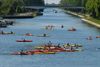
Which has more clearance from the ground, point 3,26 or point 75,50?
point 75,50

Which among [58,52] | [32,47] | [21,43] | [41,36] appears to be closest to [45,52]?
[58,52]

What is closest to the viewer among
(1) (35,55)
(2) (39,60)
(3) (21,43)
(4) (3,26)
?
(2) (39,60)

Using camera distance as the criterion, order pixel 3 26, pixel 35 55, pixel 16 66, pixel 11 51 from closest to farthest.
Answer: pixel 16 66, pixel 35 55, pixel 11 51, pixel 3 26

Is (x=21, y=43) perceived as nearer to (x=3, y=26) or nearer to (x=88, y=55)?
(x=88, y=55)

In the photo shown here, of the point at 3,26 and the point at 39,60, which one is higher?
the point at 39,60

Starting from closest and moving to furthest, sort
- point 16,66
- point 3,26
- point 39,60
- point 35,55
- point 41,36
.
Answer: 1. point 16,66
2. point 39,60
3. point 35,55
4. point 41,36
5. point 3,26

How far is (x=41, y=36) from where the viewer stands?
340 feet

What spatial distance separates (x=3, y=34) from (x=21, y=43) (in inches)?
805

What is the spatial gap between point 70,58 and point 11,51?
Result: 10690 millimetres

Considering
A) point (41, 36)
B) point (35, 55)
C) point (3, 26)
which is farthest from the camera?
point (3, 26)

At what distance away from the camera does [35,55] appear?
7112 cm

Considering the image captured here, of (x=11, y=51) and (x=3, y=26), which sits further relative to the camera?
(x=3, y=26)

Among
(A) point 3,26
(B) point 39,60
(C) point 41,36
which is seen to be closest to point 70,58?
(B) point 39,60

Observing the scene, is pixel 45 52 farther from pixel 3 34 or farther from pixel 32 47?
pixel 3 34
